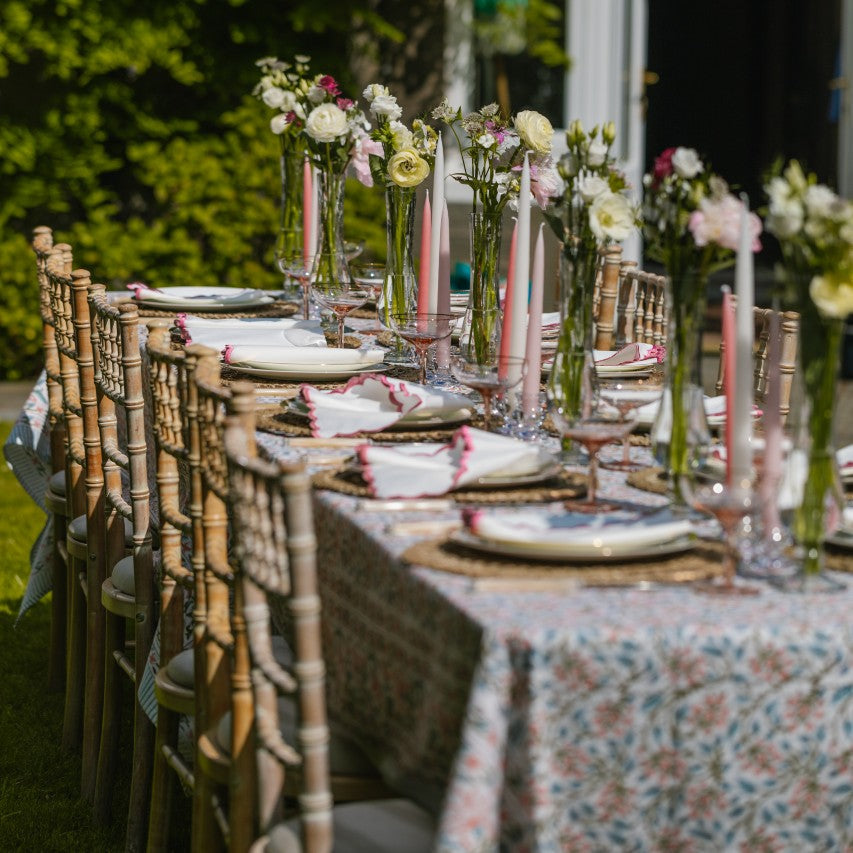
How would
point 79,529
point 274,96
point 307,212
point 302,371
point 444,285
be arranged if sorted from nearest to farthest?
point 302,371 < point 444,285 < point 79,529 < point 274,96 < point 307,212

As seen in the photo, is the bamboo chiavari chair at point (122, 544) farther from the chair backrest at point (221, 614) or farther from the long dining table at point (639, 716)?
the long dining table at point (639, 716)

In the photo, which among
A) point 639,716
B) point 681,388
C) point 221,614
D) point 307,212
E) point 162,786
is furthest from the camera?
point 307,212

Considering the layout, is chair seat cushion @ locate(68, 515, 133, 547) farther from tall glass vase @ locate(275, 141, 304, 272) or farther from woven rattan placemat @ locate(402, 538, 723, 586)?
woven rattan placemat @ locate(402, 538, 723, 586)

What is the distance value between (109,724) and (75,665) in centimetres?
41

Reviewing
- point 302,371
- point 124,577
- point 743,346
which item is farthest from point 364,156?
point 743,346

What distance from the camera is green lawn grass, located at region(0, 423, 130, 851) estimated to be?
307 cm

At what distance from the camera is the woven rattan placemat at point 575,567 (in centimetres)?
170

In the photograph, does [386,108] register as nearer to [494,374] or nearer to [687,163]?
[494,374]

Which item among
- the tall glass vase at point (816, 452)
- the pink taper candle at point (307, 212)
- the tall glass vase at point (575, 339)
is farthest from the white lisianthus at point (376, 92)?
the tall glass vase at point (816, 452)

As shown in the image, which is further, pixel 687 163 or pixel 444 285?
pixel 444 285

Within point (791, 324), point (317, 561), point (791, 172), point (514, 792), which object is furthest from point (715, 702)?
point (791, 324)

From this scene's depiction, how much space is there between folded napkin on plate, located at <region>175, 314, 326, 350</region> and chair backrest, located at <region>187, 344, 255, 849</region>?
102cm

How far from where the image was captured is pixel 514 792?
1.56 m

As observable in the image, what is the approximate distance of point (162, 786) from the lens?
2.58m
